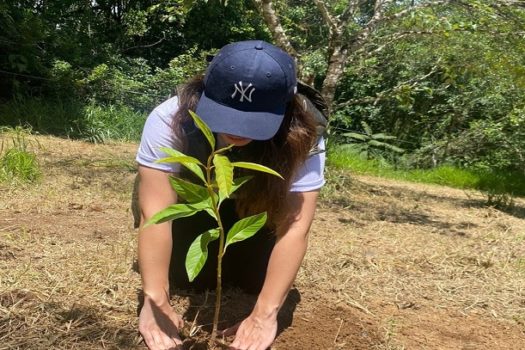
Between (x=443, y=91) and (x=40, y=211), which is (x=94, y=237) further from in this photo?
(x=443, y=91)

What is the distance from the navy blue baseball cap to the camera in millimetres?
1415

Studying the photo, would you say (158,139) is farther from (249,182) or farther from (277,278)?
(277,278)

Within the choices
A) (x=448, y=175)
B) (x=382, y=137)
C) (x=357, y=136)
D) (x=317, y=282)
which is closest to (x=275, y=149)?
(x=317, y=282)

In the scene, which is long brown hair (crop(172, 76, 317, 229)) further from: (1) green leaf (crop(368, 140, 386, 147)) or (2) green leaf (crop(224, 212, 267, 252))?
(1) green leaf (crop(368, 140, 386, 147))

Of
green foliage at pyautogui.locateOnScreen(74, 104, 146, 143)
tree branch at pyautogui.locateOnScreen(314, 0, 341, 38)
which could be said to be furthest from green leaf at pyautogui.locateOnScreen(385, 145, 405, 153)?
tree branch at pyautogui.locateOnScreen(314, 0, 341, 38)

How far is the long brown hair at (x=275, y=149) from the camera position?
162cm

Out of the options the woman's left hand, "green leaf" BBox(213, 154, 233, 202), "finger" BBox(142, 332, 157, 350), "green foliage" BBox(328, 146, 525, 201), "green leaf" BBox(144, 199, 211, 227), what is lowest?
"green foliage" BBox(328, 146, 525, 201)

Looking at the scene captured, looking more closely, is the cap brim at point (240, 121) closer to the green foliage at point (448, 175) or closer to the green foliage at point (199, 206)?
the green foliage at point (199, 206)

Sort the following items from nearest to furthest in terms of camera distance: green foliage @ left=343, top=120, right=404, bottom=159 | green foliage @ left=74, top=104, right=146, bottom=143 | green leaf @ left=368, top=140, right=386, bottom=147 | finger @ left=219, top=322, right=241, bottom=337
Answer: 1. finger @ left=219, top=322, right=241, bottom=337
2. green foliage @ left=74, top=104, right=146, bottom=143
3. green foliage @ left=343, top=120, right=404, bottom=159
4. green leaf @ left=368, top=140, right=386, bottom=147

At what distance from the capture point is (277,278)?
1724mm

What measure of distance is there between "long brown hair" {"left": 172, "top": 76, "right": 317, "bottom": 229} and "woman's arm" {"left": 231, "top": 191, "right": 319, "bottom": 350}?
0.07 metres

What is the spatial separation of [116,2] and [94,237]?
30.6 ft

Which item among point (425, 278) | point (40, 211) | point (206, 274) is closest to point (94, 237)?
point (40, 211)

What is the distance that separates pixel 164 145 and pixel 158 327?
53 centimetres
